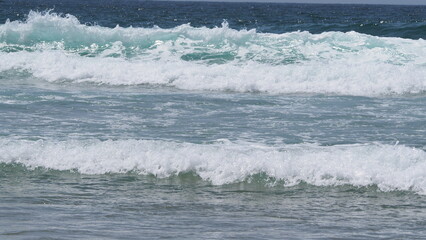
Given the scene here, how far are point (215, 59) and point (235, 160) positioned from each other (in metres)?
11.2

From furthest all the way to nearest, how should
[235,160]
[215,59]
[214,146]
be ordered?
1. [215,59]
2. [214,146]
3. [235,160]

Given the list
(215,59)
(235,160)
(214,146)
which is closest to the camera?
(235,160)

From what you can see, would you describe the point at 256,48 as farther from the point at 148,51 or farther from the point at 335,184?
the point at 335,184

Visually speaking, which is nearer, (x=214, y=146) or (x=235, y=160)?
(x=235, y=160)

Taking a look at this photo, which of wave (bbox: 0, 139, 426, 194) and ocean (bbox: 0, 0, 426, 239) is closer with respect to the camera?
ocean (bbox: 0, 0, 426, 239)

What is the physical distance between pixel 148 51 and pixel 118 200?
13816mm

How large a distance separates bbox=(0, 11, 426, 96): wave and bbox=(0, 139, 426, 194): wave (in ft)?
21.8

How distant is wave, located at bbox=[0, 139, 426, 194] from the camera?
323 inches

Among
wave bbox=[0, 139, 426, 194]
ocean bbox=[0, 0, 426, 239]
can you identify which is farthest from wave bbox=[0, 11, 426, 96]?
wave bbox=[0, 139, 426, 194]

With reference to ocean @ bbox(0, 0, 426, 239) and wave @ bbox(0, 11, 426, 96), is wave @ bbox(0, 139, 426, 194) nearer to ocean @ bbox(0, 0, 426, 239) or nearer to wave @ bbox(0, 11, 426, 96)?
ocean @ bbox(0, 0, 426, 239)

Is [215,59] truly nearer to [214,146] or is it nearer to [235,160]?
[214,146]

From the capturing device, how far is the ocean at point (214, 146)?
6.66m

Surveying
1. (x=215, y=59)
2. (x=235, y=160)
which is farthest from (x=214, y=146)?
(x=215, y=59)

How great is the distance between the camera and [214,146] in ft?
30.2
